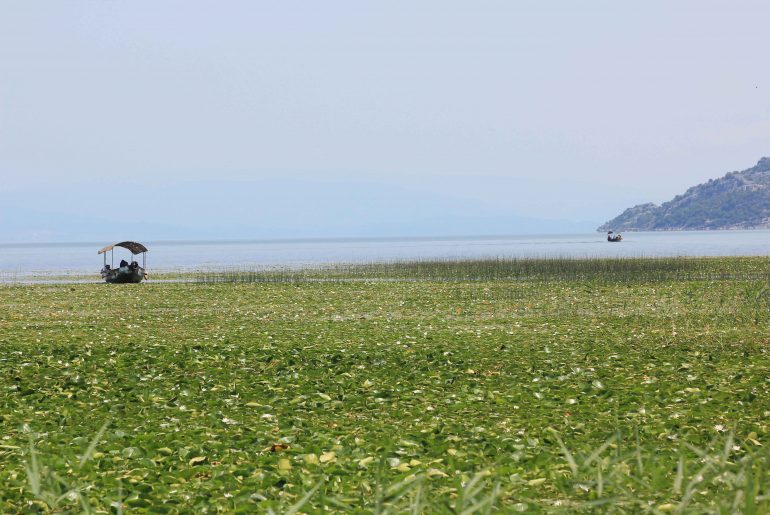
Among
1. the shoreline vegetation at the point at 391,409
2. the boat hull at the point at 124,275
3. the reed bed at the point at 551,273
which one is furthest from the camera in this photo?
the boat hull at the point at 124,275

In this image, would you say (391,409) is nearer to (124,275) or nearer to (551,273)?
(551,273)

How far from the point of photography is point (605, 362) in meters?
17.2

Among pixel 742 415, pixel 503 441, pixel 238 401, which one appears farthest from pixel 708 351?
pixel 238 401

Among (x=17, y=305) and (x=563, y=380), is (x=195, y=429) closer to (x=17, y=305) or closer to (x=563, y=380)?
(x=563, y=380)

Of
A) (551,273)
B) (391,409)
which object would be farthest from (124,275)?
(391,409)

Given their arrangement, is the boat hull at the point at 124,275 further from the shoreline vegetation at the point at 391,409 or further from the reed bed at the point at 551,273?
the shoreline vegetation at the point at 391,409

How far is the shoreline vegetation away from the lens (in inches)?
325

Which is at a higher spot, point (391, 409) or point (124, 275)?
point (124, 275)

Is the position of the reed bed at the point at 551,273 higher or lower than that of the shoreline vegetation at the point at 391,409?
higher

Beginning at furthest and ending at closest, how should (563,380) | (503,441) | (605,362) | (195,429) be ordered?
1. (605,362)
2. (563,380)
3. (195,429)
4. (503,441)

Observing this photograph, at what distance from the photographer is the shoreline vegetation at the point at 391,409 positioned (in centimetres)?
827

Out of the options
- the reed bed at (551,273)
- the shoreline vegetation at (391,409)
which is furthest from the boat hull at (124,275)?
the shoreline vegetation at (391,409)

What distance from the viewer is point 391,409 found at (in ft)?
42.9

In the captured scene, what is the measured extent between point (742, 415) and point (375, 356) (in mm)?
8271
